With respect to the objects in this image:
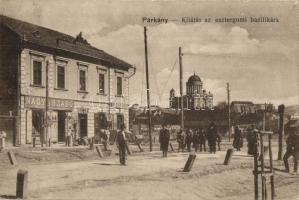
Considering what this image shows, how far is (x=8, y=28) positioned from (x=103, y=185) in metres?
10.5

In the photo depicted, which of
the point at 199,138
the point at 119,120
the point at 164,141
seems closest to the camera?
the point at 164,141

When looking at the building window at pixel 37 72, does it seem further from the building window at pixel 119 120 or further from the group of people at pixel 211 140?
the building window at pixel 119 120

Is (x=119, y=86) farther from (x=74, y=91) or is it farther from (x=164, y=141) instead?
(x=164, y=141)

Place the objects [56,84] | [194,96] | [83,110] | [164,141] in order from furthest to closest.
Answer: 1. [194,96]
2. [83,110]
3. [56,84]
4. [164,141]

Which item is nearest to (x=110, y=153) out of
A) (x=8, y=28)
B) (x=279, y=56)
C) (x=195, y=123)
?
(x=8, y=28)

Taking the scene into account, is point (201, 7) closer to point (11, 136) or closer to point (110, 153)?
point (110, 153)

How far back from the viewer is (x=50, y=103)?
2125 cm

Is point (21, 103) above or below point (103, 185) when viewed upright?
above

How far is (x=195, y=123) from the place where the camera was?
1869 inches

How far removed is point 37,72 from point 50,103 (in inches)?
60.8

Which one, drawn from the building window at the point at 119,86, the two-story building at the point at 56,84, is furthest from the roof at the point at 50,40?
the building window at the point at 119,86

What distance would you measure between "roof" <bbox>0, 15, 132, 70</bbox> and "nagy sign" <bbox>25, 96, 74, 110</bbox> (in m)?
2.35

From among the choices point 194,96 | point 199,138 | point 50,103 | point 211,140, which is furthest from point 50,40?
point 194,96

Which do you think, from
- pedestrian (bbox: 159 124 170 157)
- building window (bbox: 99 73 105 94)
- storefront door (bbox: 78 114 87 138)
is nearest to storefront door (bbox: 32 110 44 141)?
storefront door (bbox: 78 114 87 138)
